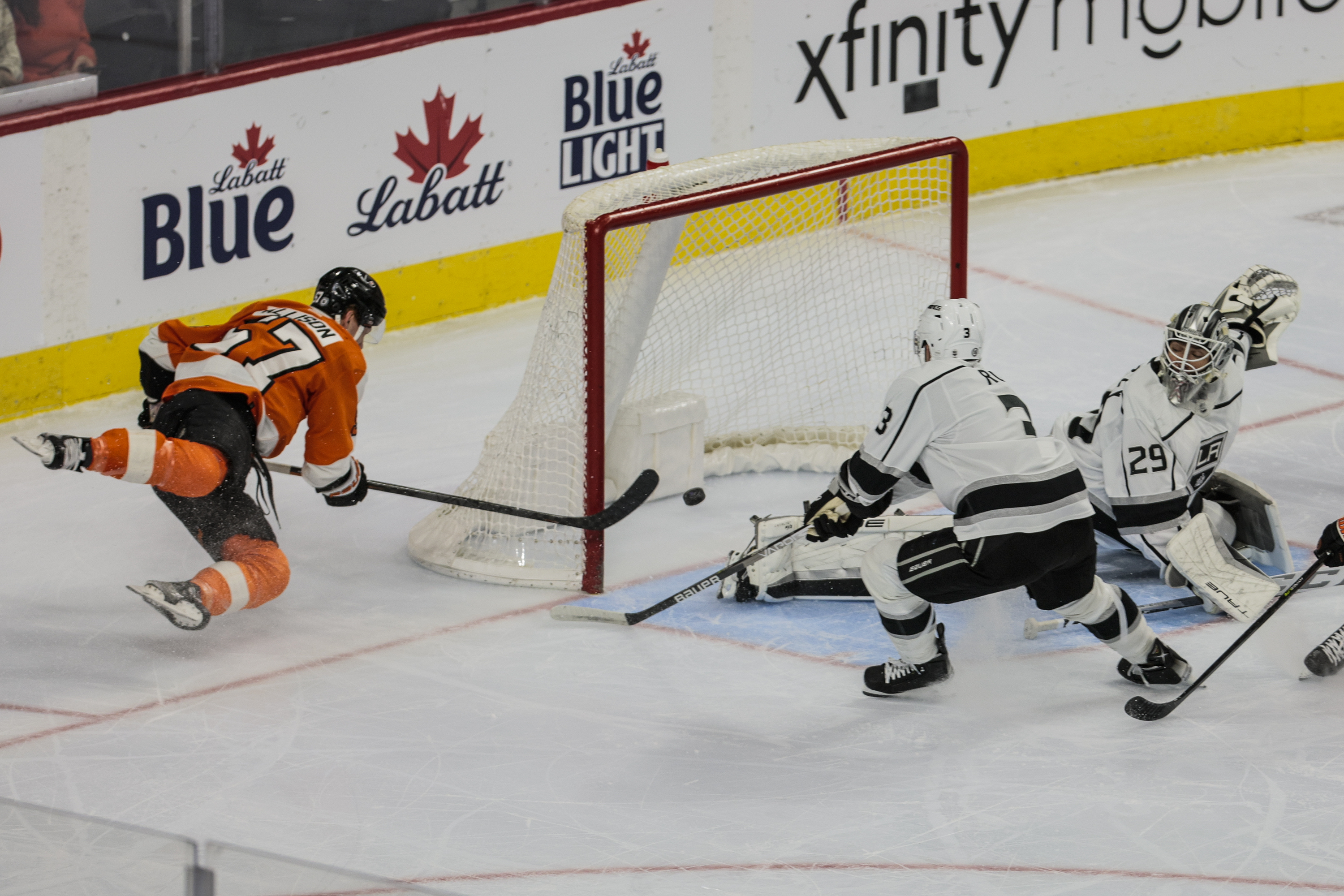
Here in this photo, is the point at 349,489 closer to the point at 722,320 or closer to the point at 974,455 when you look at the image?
the point at 722,320

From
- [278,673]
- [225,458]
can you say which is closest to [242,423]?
[225,458]

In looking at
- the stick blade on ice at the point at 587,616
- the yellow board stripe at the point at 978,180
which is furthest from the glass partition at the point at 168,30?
the stick blade on ice at the point at 587,616

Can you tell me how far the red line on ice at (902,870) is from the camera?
151 inches

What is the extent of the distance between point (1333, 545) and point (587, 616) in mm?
1762

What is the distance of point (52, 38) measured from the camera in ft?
20.1

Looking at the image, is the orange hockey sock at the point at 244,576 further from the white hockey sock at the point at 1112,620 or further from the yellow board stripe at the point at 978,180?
the white hockey sock at the point at 1112,620

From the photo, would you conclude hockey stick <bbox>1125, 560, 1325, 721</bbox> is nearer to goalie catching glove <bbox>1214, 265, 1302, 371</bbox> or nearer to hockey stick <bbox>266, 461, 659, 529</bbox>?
goalie catching glove <bbox>1214, 265, 1302, 371</bbox>

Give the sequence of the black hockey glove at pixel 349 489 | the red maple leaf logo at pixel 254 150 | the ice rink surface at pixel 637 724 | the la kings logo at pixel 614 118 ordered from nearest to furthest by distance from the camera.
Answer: the ice rink surface at pixel 637 724 → the black hockey glove at pixel 349 489 → the red maple leaf logo at pixel 254 150 → the la kings logo at pixel 614 118

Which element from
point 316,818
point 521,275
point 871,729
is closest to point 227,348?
point 316,818

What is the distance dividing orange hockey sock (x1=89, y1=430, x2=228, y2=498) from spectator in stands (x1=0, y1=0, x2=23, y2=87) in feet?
5.97

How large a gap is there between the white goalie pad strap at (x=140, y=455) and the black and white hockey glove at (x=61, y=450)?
93 mm

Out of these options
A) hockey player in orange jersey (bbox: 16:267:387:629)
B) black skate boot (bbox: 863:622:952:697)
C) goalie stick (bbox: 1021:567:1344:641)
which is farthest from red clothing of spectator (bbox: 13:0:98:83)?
goalie stick (bbox: 1021:567:1344:641)

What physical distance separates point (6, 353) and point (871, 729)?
10.2 feet

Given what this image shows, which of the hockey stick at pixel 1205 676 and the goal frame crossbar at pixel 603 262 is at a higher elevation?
the goal frame crossbar at pixel 603 262
